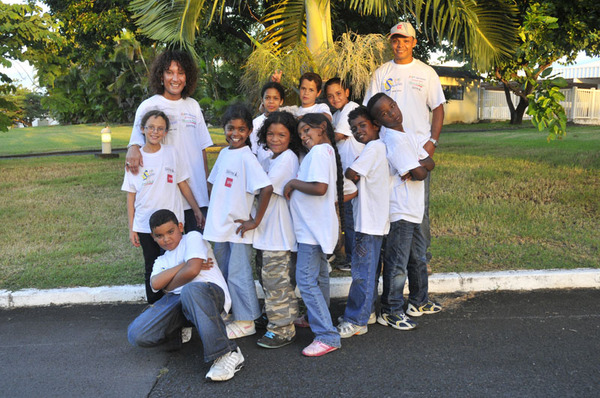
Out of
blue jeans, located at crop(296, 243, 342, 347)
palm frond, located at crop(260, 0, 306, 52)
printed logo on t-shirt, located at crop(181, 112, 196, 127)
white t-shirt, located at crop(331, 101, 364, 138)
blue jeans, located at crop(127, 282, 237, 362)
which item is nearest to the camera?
blue jeans, located at crop(127, 282, 237, 362)

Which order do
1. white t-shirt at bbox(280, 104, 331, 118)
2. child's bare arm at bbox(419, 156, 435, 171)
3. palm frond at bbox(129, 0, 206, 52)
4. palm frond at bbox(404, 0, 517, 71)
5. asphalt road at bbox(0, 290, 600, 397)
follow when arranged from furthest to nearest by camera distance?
palm frond at bbox(404, 0, 517, 71), palm frond at bbox(129, 0, 206, 52), white t-shirt at bbox(280, 104, 331, 118), child's bare arm at bbox(419, 156, 435, 171), asphalt road at bbox(0, 290, 600, 397)

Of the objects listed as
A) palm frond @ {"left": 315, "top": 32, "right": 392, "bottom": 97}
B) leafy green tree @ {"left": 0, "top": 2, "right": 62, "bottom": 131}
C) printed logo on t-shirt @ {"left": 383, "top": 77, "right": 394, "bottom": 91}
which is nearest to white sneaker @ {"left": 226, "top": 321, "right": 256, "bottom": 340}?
printed logo on t-shirt @ {"left": 383, "top": 77, "right": 394, "bottom": 91}

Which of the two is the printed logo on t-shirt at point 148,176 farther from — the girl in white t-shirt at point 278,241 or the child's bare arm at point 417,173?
the child's bare arm at point 417,173

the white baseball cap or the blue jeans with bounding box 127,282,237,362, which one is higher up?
the white baseball cap

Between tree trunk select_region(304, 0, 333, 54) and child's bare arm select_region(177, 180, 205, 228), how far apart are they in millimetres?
3140

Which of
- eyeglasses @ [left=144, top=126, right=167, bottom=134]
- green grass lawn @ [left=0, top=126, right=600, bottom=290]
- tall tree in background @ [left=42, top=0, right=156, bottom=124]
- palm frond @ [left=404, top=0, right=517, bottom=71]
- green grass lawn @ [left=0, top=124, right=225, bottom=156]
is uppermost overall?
tall tree in background @ [left=42, top=0, right=156, bottom=124]

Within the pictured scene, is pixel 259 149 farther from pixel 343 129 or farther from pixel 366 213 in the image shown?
pixel 366 213

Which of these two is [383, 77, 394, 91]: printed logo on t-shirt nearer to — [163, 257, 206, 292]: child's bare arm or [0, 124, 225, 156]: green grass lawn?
[163, 257, 206, 292]: child's bare arm

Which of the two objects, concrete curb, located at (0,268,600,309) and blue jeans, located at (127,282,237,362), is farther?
concrete curb, located at (0,268,600,309)

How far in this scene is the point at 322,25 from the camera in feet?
22.2

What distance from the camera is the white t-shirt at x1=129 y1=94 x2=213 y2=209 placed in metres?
4.04

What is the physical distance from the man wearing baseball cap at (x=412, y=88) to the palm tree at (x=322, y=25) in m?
1.65

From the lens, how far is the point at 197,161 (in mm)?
4180

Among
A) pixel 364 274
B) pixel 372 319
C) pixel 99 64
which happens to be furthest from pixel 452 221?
pixel 99 64
